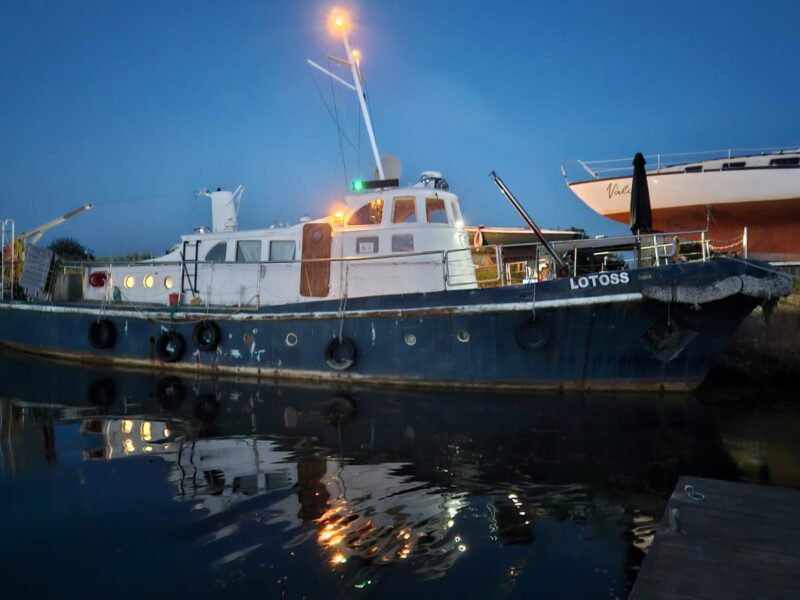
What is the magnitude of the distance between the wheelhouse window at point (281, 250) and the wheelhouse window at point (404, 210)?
229 cm

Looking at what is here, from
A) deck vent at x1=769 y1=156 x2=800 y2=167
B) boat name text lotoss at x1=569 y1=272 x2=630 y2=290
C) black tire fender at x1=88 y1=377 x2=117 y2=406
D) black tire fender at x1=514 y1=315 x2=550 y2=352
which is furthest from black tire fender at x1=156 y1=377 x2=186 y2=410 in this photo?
deck vent at x1=769 y1=156 x2=800 y2=167

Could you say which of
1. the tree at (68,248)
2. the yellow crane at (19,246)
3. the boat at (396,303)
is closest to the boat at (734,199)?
the boat at (396,303)

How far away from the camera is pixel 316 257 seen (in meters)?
12.0

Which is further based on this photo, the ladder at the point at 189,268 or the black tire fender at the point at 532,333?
the ladder at the point at 189,268

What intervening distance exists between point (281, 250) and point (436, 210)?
3371 mm

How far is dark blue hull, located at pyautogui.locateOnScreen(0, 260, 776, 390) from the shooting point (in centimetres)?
963

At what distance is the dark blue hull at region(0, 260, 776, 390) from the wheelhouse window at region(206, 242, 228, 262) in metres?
1.29

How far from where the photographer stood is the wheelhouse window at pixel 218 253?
506 inches

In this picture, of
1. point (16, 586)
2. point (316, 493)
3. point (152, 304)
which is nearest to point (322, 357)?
point (152, 304)

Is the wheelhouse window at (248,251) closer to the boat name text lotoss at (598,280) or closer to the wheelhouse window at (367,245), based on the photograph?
the wheelhouse window at (367,245)

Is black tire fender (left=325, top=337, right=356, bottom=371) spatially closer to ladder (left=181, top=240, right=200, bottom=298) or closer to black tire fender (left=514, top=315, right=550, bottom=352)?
black tire fender (left=514, top=315, right=550, bottom=352)

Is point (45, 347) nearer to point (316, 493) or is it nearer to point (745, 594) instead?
point (316, 493)

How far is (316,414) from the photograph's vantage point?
910 centimetres

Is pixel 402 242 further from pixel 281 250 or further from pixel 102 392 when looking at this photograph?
pixel 102 392
